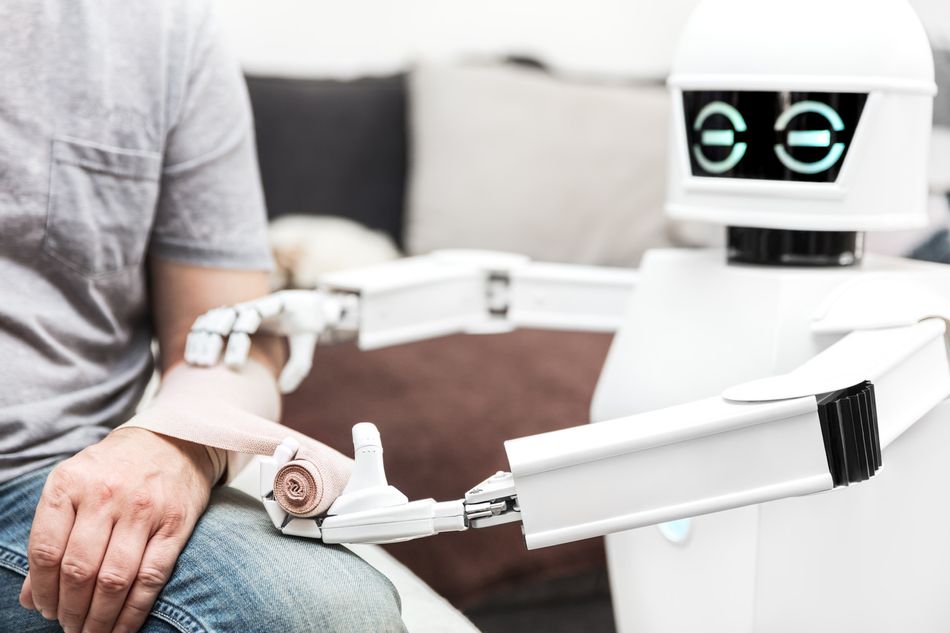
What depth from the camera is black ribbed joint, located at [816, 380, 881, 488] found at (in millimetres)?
610

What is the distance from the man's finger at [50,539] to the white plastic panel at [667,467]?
292 millimetres

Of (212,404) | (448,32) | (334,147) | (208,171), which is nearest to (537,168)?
(334,147)

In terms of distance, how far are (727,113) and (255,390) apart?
456 millimetres

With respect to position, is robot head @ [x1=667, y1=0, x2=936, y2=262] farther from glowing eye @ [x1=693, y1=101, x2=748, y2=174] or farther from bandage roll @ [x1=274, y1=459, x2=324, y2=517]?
bandage roll @ [x1=274, y1=459, x2=324, y2=517]

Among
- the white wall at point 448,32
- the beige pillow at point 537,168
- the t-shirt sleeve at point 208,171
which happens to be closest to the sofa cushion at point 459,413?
the beige pillow at point 537,168

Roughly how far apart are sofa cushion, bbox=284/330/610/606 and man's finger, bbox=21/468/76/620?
704 mm

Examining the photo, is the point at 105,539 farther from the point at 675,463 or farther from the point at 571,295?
the point at 571,295

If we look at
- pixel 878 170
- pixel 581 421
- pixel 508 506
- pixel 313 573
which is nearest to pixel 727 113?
pixel 878 170

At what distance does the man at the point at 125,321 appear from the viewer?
24.4 inches

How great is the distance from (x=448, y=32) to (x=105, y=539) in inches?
83.8

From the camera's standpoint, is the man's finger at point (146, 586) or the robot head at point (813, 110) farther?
the robot head at point (813, 110)

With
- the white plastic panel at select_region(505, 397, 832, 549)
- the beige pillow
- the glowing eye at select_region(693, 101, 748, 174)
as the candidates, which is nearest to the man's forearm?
the white plastic panel at select_region(505, 397, 832, 549)

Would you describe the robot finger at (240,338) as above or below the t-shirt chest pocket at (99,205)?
below

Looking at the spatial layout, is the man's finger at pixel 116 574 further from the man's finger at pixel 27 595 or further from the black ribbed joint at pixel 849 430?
the black ribbed joint at pixel 849 430
